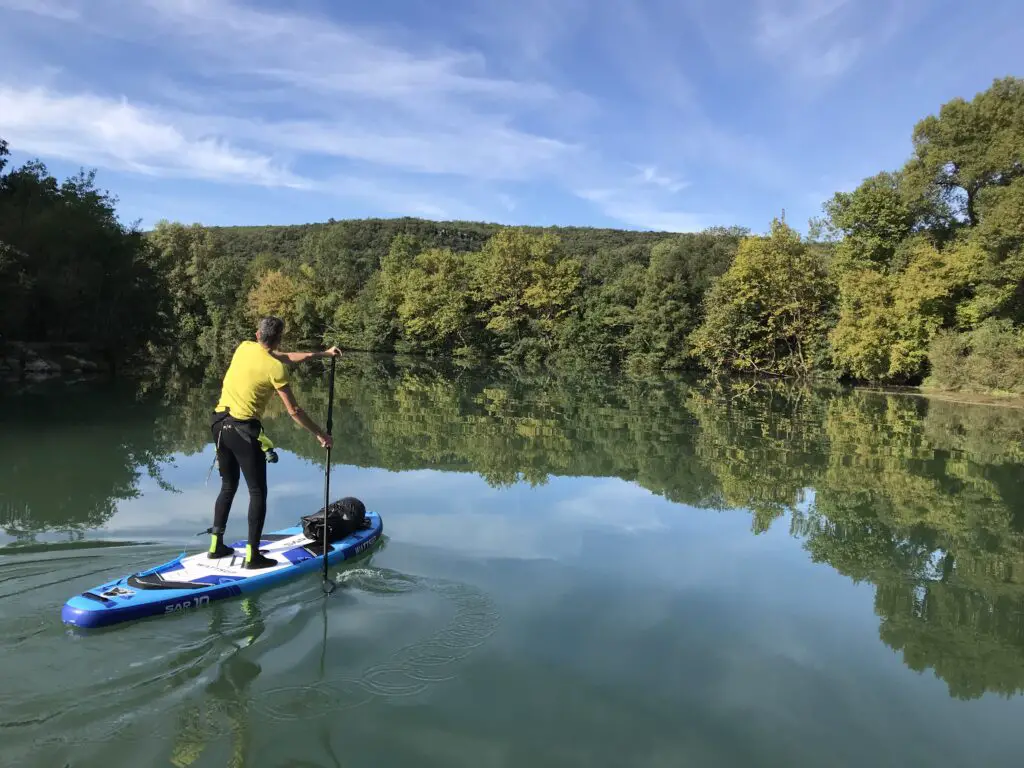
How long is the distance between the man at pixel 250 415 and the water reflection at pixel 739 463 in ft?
6.67

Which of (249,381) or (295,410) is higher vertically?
(249,381)

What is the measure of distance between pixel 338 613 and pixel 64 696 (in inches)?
66.3

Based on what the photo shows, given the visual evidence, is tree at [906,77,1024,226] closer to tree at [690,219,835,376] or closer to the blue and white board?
tree at [690,219,835,376]

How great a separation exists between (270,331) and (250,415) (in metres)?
0.65

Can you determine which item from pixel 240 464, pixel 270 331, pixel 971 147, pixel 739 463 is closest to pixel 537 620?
pixel 240 464

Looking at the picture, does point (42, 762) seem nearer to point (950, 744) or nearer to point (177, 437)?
point (950, 744)

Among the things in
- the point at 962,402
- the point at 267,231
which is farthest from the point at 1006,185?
the point at 267,231

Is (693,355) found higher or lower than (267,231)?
lower

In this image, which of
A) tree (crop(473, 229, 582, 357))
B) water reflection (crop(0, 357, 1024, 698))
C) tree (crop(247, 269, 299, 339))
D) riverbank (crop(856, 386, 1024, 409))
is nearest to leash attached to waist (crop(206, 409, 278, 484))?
water reflection (crop(0, 357, 1024, 698))

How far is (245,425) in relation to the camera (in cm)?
525

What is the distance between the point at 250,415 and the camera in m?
5.29

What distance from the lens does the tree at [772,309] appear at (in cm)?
3294

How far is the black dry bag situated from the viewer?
19.8ft

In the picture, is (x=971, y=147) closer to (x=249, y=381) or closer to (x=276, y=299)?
(x=249, y=381)
